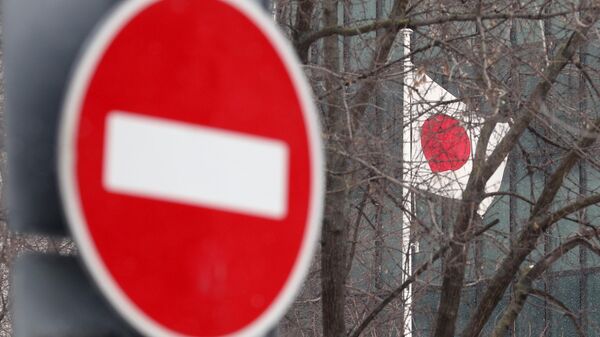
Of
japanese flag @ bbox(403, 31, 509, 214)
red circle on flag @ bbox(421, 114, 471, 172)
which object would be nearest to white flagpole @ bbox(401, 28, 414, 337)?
japanese flag @ bbox(403, 31, 509, 214)

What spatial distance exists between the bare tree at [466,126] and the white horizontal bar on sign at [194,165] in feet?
15.4

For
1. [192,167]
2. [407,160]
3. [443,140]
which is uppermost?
[443,140]

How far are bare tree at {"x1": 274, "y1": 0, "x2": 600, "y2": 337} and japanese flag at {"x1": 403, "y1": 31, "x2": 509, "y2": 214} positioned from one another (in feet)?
0.24

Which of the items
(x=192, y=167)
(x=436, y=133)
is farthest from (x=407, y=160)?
(x=192, y=167)

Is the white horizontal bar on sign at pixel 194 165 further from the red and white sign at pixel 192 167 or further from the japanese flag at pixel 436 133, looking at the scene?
the japanese flag at pixel 436 133

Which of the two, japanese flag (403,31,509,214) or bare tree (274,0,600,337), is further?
japanese flag (403,31,509,214)

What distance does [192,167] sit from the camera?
1794 millimetres

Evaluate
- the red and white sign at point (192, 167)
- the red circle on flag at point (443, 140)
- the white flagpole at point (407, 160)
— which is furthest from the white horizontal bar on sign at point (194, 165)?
the red circle on flag at point (443, 140)

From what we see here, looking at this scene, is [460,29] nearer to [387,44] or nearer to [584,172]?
[387,44]

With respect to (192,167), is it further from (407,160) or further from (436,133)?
(436,133)

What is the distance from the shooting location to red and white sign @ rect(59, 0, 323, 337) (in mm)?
1732

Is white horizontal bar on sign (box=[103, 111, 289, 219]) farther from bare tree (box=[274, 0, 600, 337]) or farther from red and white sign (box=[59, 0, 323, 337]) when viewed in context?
bare tree (box=[274, 0, 600, 337])

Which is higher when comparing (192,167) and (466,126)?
(466,126)

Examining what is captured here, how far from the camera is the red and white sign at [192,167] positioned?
1732 millimetres
